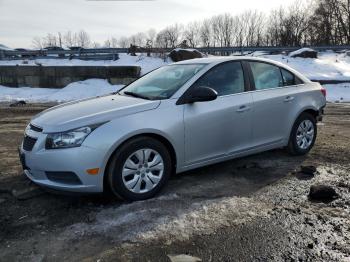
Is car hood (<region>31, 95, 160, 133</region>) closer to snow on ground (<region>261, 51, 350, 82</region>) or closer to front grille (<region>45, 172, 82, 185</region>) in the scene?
front grille (<region>45, 172, 82, 185</region>)

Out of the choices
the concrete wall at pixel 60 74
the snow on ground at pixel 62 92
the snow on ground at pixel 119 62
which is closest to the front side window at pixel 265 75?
the snow on ground at pixel 62 92

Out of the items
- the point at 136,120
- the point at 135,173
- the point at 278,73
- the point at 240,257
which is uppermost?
the point at 278,73

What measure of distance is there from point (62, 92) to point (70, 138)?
1229 centimetres

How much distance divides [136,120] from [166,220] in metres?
1.13

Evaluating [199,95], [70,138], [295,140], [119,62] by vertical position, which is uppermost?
[119,62]

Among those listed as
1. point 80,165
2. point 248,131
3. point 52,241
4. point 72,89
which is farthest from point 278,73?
point 72,89

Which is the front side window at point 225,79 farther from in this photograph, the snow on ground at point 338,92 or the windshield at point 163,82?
the snow on ground at point 338,92

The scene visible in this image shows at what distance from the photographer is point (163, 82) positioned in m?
5.39

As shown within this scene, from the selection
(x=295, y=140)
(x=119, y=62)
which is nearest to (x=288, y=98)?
(x=295, y=140)

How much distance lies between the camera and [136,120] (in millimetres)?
4441

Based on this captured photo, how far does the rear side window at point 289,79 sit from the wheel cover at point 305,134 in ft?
2.07

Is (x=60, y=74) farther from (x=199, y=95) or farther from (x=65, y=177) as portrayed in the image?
(x=65, y=177)

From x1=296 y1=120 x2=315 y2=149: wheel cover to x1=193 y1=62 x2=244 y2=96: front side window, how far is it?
1454 millimetres

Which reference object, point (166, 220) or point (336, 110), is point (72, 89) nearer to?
point (336, 110)
